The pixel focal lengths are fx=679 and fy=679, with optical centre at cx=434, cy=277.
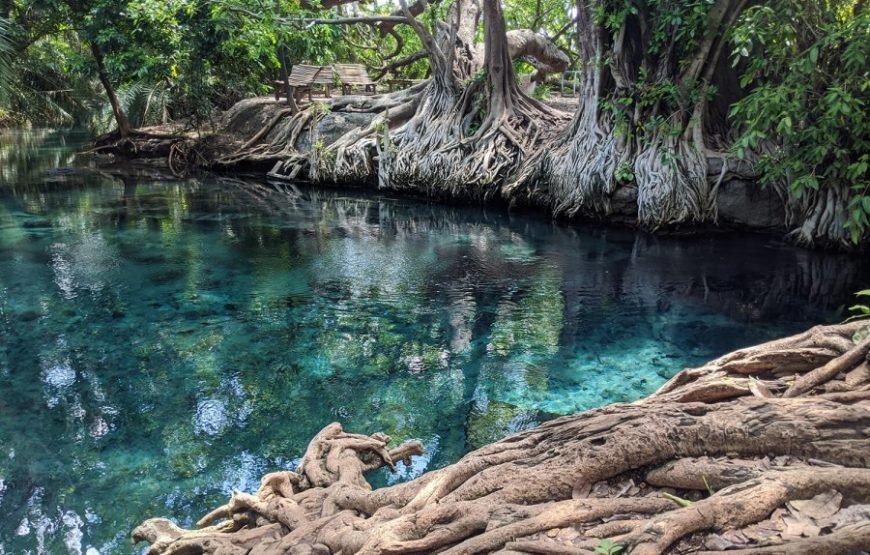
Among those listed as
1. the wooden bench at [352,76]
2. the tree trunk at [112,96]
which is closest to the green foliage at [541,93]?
→ the wooden bench at [352,76]

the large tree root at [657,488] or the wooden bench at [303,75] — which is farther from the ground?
the wooden bench at [303,75]

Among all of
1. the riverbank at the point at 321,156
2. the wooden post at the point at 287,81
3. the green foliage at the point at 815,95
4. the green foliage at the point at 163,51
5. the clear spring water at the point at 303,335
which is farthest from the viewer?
the wooden post at the point at 287,81

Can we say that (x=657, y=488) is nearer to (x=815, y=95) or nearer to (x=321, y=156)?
(x=815, y=95)

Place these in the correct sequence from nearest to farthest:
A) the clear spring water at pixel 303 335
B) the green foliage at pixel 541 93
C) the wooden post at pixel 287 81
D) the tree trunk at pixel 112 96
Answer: the clear spring water at pixel 303 335
the green foliage at pixel 541 93
the wooden post at pixel 287 81
the tree trunk at pixel 112 96

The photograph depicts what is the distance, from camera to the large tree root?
2068 millimetres

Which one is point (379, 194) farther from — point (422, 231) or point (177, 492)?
point (177, 492)

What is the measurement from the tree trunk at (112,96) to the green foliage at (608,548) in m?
18.3

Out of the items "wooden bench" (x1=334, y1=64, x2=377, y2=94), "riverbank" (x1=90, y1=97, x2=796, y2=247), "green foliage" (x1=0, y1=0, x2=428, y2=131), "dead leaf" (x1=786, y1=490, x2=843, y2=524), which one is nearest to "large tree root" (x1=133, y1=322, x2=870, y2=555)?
"dead leaf" (x1=786, y1=490, x2=843, y2=524)

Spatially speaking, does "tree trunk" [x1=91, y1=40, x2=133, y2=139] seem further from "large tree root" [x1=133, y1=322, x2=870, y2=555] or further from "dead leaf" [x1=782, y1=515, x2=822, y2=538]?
"dead leaf" [x1=782, y1=515, x2=822, y2=538]

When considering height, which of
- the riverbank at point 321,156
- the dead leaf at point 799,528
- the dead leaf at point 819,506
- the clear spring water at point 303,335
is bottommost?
the clear spring water at point 303,335

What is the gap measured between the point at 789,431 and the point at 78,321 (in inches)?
264

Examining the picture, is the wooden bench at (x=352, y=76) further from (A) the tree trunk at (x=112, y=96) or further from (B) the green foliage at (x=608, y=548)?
(B) the green foliage at (x=608, y=548)

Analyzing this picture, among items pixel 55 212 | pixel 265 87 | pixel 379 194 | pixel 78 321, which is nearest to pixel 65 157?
pixel 265 87

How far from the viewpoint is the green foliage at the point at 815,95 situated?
7.62 m
